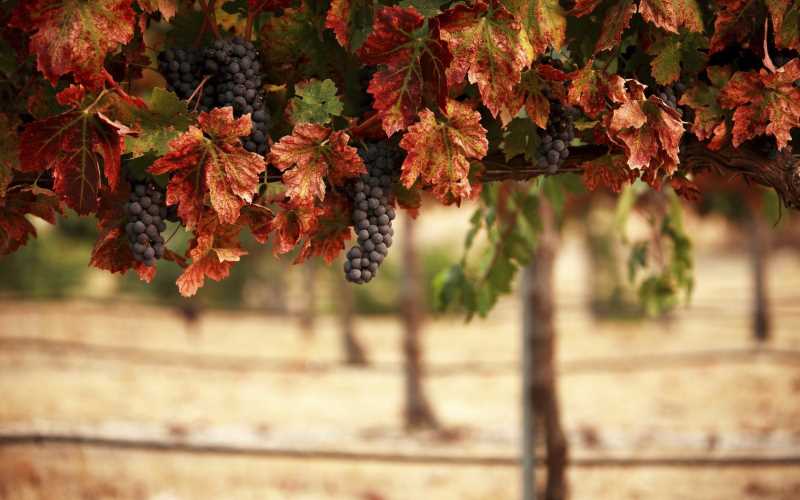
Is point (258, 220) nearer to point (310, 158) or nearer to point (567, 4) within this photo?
point (310, 158)

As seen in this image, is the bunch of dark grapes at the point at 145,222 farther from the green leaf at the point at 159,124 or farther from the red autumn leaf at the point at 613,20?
the red autumn leaf at the point at 613,20

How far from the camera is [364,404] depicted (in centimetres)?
1075

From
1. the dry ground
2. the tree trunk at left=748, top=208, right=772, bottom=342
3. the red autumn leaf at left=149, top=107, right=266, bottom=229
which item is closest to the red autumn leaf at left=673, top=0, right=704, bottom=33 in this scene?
the red autumn leaf at left=149, top=107, right=266, bottom=229

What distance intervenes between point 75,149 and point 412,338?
732 centimetres

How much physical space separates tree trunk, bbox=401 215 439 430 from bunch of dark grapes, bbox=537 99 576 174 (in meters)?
6.56

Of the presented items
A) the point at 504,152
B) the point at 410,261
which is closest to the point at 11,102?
the point at 504,152

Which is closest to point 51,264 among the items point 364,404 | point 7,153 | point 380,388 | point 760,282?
point 380,388

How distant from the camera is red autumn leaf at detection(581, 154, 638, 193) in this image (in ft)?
5.57

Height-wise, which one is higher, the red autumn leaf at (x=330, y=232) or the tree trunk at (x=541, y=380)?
the red autumn leaf at (x=330, y=232)

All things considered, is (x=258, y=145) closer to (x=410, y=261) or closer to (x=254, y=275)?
(x=410, y=261)

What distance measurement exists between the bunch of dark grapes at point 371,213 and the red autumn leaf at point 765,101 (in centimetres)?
65

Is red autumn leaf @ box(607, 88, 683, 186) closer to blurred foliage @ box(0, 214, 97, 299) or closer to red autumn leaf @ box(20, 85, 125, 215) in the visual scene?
red autumn leaf @ box(20, 85, 125, 215)

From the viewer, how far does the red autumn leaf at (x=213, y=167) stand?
4.56 ft

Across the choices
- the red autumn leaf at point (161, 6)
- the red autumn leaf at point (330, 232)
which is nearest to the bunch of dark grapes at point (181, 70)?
the red autumn leaf at point (161, 6)
